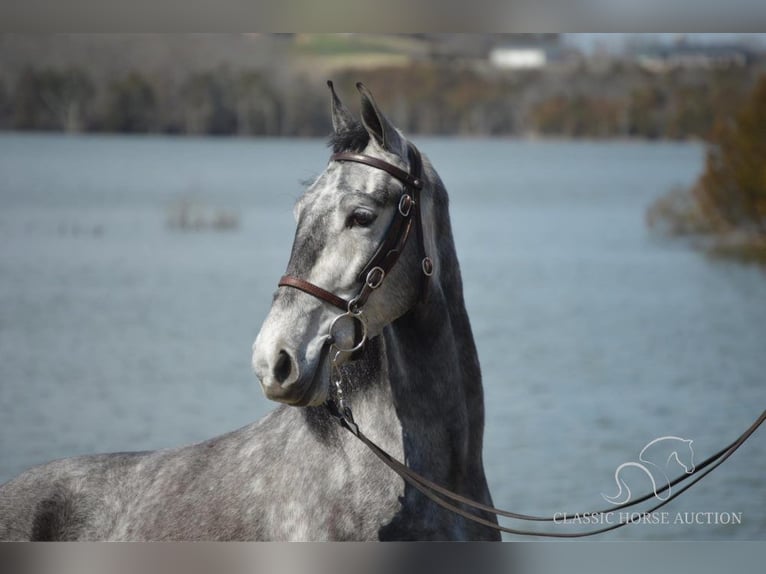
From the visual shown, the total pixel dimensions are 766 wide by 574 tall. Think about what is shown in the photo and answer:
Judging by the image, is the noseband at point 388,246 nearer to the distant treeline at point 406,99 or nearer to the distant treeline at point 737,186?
the distant treeline at point 406,99

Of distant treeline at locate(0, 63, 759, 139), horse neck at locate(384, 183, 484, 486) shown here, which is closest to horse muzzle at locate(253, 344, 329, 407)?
horse neck at locate(384, 183, 484, 486)

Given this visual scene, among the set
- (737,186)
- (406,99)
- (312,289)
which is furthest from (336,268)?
(737,186)

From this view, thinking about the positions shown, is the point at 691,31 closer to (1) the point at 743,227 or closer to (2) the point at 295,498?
(2) the point at 295,498

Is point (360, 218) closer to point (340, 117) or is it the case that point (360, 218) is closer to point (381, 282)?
point (381, 282)

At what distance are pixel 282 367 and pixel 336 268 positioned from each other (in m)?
0.26

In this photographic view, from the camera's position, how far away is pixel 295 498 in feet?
8.31

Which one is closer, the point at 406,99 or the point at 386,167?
the point at 386,167

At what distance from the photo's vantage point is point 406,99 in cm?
796

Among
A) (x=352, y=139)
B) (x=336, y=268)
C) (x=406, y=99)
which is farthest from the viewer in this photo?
(x=406, y=99)

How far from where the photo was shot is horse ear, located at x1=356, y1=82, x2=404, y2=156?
236 cm

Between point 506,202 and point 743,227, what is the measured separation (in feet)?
14.0

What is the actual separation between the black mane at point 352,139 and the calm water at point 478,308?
5.20 m

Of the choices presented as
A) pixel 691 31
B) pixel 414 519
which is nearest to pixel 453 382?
pixel 414 519

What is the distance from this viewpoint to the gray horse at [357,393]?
2.36 meters
